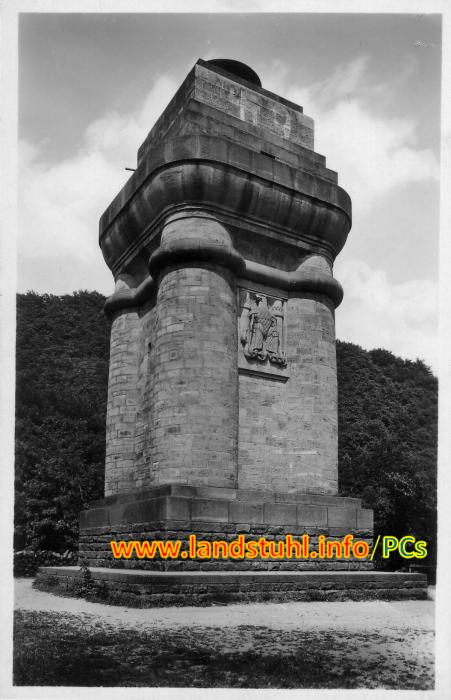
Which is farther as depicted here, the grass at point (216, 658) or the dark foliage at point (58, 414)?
the dark foliage at point (58, 414)

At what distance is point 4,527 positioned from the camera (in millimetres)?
7184

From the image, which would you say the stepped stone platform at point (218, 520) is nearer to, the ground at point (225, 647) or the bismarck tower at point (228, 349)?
the bismarck tower at point (228, 349)

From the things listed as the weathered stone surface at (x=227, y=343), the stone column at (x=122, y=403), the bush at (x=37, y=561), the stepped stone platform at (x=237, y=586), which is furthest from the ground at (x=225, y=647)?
the bush at (x=37, y=561)

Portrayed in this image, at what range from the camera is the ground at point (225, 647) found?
18.6 feet

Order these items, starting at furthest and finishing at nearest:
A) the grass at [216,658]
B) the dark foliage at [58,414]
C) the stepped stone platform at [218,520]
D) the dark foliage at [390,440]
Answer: the dark foliage at [390,440] → the dark foliage at [58,414] → the stepped stone platform at [218,520] → the grass at [216,658]

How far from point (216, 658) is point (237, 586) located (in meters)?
4.68

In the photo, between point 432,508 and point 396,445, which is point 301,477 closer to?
point 432,508

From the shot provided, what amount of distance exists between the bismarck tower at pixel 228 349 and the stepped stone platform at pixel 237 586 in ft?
0.15

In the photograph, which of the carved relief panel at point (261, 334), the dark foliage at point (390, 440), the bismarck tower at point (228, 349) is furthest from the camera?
the dark foliage at point (390, 440)

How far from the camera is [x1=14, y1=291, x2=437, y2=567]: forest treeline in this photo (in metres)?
23.8

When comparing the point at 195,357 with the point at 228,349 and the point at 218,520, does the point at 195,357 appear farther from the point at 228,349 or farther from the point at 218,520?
the point at 218,520

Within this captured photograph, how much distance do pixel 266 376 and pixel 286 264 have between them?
272 cm

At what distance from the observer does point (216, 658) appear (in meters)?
6.26

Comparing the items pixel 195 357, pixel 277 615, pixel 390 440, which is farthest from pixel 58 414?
pixel 277 615
